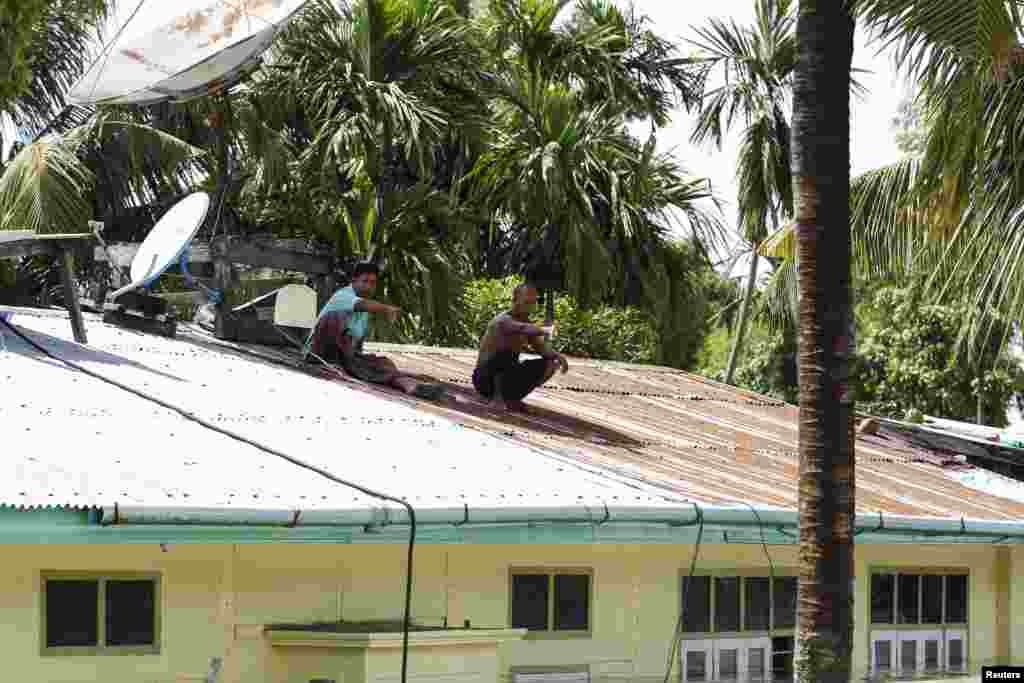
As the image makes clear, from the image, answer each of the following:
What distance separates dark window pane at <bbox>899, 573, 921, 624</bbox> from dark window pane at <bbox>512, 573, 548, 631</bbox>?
12.8 feet

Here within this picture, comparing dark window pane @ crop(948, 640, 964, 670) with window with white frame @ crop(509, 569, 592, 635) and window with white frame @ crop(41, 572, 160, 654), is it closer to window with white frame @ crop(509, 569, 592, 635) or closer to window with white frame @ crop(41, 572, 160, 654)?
window with white frame @ crop(509, 569, 592, 635)

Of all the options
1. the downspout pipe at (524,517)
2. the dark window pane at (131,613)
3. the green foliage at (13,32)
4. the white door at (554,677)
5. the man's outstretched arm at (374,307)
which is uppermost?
the green foliage at (13,32)

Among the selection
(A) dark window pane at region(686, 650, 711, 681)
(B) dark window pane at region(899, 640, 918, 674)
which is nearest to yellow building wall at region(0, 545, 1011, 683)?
(A) dark window pane at region(686, 650, 711, 681)

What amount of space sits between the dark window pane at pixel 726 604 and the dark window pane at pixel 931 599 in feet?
6.96

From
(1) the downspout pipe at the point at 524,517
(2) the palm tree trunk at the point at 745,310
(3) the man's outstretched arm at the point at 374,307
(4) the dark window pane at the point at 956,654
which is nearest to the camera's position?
(1) the downspout pipe at the point at 524,517

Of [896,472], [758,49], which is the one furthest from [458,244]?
[896,472]

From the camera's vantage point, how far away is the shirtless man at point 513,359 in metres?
14.1

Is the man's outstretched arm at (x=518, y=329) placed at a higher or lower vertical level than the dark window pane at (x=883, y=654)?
higher

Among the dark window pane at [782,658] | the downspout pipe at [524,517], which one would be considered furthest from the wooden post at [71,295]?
the dark window pane at [782,658]

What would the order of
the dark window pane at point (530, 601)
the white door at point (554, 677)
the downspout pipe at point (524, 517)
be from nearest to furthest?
the downspout pipe at point (524, 517)
the white door at point (554, 677)
the dark window pane at point (530, 601)

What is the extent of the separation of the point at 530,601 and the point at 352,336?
3643 millimetres

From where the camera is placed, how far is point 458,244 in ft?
80.6

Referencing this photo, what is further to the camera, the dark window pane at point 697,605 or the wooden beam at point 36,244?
the wooden beam at point 36,244

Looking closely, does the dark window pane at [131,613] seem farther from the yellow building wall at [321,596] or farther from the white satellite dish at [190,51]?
the white satellite dish at [190,51]
